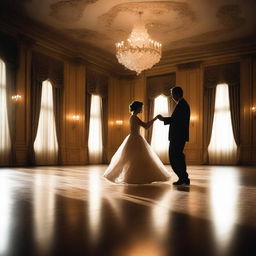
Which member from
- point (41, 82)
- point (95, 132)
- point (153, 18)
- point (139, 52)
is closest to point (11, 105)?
point (41, 82)

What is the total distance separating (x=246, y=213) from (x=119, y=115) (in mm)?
10898

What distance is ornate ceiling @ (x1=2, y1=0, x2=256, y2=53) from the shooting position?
779 cm

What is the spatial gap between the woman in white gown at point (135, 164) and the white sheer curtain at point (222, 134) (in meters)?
6.92

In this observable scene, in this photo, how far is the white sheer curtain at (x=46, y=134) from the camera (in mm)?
9461

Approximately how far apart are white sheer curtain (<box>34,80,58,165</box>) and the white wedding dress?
5.45 m

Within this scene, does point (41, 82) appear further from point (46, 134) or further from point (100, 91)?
point (100, 91)

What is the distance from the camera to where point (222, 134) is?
1085 cm

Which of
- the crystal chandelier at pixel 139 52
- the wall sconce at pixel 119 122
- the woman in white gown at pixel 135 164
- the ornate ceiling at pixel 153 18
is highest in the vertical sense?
the ornate ceiling at pixel 153 18

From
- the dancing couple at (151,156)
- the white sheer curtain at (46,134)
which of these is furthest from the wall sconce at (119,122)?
the dancing couple at (151,156)

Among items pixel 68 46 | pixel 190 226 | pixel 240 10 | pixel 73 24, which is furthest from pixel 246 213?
pixel 68 46

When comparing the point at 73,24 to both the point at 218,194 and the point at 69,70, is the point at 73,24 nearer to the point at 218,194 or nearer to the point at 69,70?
the point at 69,70

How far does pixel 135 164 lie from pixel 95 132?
7709 mm

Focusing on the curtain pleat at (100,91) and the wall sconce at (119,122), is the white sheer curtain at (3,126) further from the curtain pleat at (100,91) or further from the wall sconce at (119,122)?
the wall sconce at (119,122)

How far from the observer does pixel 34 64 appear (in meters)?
9.38
